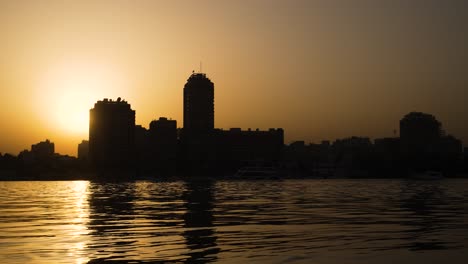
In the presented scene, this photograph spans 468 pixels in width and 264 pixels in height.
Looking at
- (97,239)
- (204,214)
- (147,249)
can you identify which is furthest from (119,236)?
(204,214)

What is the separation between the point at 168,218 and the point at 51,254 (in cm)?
2411

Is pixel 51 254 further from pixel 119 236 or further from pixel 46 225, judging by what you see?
pixel 46 225

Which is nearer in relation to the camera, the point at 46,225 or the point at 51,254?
the point at 51,254

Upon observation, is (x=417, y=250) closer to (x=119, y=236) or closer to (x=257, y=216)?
(x=119, y=236)

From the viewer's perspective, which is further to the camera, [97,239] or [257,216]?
[257,216]

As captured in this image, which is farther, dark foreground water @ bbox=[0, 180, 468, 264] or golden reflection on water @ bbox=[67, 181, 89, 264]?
golden reflection on water @ bbox=[67, 181, 89, 264]

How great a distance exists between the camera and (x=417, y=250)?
34719 mm

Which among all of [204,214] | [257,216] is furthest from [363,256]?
[204,214]

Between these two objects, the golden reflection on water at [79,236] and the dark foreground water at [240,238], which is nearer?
the dark foreground water at [240,238]

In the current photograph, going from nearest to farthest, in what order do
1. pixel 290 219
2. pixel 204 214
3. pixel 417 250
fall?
pixel 417 250, pixel 290 219, pixel 204 214

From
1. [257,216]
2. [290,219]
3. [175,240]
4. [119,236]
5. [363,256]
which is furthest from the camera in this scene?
[257,216]

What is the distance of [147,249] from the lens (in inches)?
1394

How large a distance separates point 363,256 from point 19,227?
26980mm

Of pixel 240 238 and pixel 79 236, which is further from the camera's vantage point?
pixel 79 236
